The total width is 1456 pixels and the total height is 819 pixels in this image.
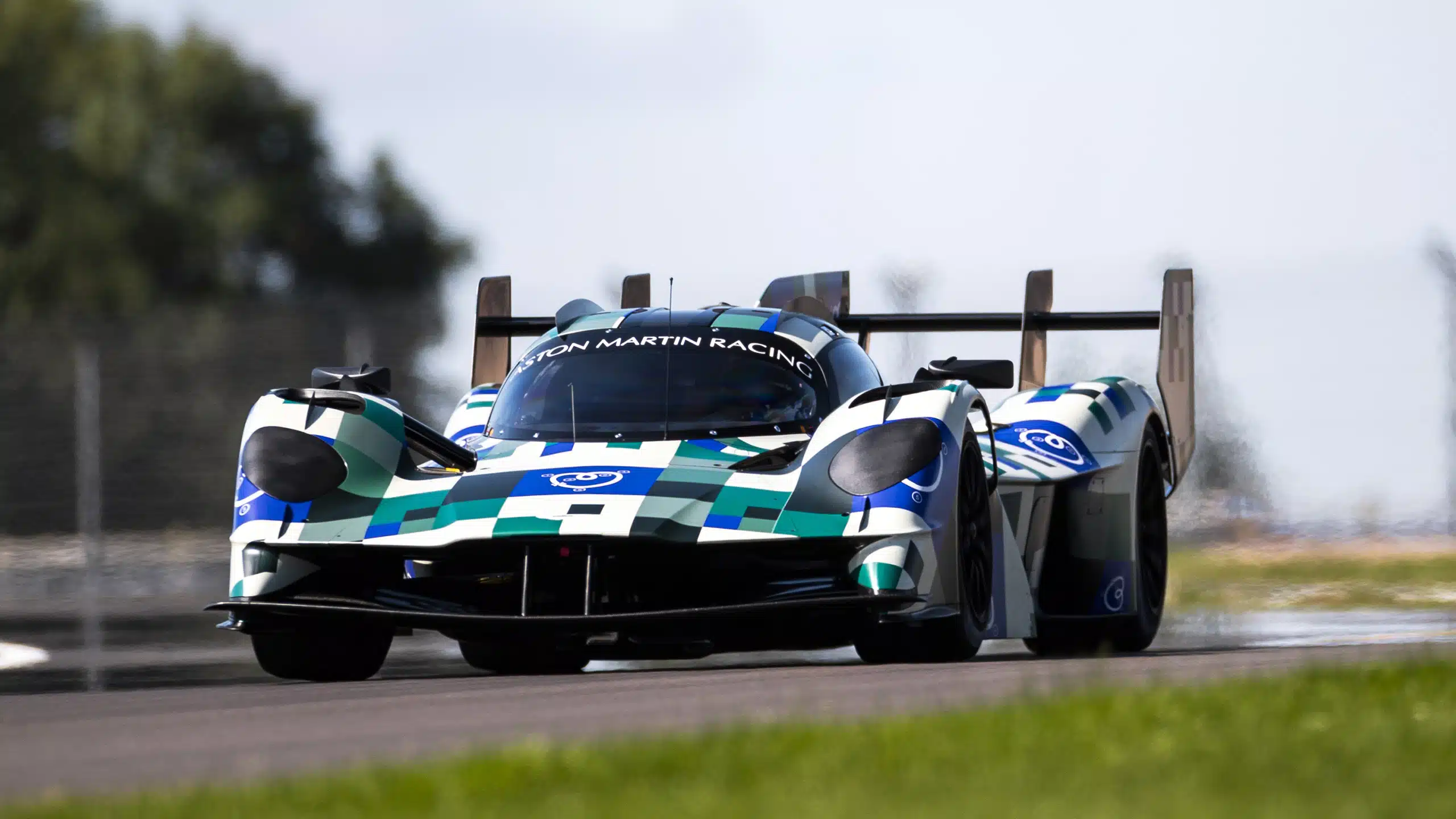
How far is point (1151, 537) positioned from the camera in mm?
10164

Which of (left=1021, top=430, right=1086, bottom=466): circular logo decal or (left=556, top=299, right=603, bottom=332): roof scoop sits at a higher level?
(left=556, top=299, right=603, bottom=332): roof scoop

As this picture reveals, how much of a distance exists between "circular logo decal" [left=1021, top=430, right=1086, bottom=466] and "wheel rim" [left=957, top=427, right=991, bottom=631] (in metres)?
1.22

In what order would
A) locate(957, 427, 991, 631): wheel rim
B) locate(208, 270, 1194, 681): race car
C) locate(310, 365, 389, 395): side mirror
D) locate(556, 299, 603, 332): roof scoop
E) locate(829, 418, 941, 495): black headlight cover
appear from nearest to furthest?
locate(208, 270, 1194, 681): race car → locate(829, 418, 941, 495): black headlight cover → locate(957, 427, 991, 631): wheel rim → locate(310, 365, 389, 395): side mirror → locate(556, 299, 603, 332): roof scoop

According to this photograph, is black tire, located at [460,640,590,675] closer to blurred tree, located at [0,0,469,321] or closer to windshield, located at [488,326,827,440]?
windshield, located at [488,326,827,440]

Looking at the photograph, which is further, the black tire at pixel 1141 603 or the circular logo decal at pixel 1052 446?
the black tire at pixel 1141 603

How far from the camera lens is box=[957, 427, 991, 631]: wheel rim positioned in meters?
7.84

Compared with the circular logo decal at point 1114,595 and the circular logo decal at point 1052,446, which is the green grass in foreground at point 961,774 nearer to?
the circular logo decal at point 1052,446

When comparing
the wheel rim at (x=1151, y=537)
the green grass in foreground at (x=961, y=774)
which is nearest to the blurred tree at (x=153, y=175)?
the wheel rim at (x=1151, y=537)

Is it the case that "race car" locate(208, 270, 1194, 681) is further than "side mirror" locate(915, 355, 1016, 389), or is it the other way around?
"side mirror" locate(915, 355, 1016, 389)

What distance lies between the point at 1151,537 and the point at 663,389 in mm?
2553

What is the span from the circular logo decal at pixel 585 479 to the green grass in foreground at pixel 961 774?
95.1 inches

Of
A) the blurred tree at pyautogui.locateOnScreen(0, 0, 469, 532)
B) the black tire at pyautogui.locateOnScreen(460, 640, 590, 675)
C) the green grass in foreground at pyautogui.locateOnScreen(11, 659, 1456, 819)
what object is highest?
the blurred tree at pyautogui.locateOnScreen(0, 0, 469, 532)

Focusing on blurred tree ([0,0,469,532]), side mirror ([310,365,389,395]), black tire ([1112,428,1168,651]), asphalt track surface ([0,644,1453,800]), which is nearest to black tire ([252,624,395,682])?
asphalt track surface ([0,644,1453,800])

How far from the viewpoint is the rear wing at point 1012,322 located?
35.6ft
